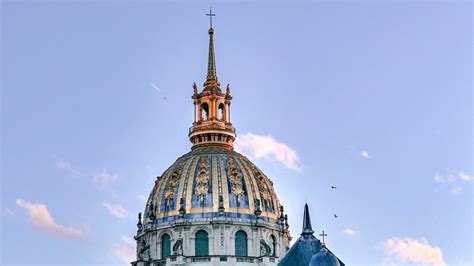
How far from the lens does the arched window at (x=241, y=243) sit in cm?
13700

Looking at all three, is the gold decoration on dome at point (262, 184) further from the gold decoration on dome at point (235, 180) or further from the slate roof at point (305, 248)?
the slate roof at point (305, 248)

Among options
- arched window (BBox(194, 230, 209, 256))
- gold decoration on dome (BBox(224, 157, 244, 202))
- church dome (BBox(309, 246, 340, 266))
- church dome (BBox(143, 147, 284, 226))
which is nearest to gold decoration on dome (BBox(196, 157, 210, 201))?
church dome (BBox(143, 147, 284, 226))

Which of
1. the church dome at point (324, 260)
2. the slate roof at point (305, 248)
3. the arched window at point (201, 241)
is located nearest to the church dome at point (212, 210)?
the arched window at point (201, 241)

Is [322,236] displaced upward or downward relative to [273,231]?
downward

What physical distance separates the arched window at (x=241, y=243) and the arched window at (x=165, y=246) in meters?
8.25

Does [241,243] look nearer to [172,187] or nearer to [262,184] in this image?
[262,184]

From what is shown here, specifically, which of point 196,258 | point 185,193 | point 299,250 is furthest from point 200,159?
point 299,250

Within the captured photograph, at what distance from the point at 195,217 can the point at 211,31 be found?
30.2 metres

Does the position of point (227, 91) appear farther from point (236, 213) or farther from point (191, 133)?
point (236, 213)

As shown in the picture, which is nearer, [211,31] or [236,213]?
[236,213]

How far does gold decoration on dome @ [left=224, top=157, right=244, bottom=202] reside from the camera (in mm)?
139250

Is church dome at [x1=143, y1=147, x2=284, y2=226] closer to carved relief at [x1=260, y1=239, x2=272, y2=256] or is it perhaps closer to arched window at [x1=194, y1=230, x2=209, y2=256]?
arched window at [x1=194, y1=230, x2=209, y2=256]

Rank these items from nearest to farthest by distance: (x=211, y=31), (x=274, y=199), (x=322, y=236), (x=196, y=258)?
(x=322, y=236)
(x=196, y=258)
(x=274, y=199)
(x=211, y=31)

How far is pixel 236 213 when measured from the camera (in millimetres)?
138000
